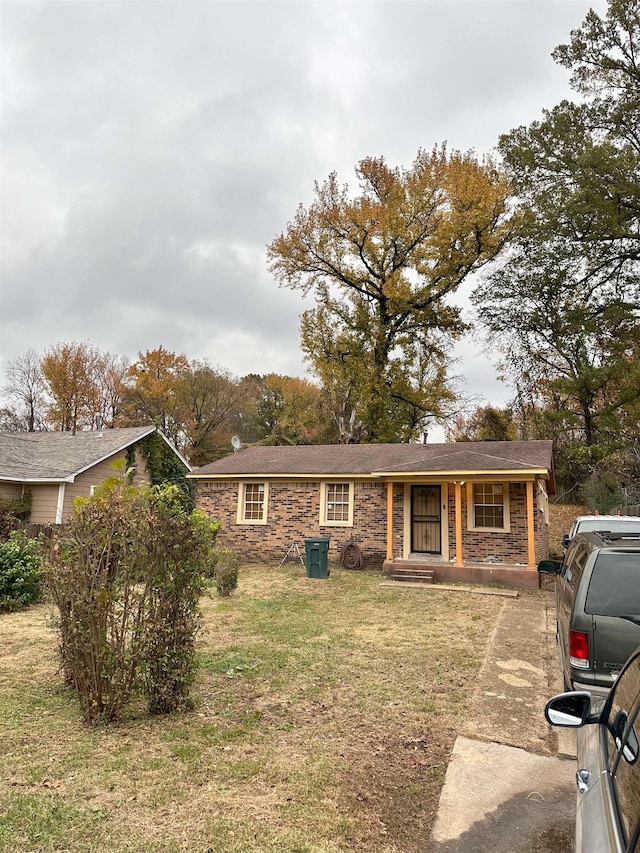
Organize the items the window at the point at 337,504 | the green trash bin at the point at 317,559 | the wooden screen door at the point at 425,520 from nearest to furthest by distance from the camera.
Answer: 1. the green trash bin at the point at 317,559
2. the wooden screen door at the point at 425,520
3. the window at the point at 337,504

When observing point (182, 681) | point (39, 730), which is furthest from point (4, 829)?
point (182, 681)

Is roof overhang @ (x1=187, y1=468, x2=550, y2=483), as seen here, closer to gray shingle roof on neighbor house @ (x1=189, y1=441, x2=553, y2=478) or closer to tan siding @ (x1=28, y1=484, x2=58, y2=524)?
gray shingle roof on neighbor house @ (x1=189, y1=441, x2=553, y2=478)

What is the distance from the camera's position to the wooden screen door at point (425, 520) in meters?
13.6

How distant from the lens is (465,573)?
12.0 m

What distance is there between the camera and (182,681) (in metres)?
4.39

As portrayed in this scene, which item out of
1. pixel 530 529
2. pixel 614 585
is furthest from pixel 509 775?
pixel 530 529

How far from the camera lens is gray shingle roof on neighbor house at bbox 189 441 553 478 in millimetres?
12537

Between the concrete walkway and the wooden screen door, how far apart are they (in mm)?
7764

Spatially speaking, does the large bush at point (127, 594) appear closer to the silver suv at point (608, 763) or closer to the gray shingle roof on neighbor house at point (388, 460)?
the silver suv at point (608, 763)

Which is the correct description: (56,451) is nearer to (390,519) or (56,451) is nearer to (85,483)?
(85,483)

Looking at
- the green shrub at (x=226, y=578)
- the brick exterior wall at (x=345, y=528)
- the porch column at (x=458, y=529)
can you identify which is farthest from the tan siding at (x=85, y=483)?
the porch column at (x=458, y=529)

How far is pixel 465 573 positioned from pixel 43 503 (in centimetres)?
1491

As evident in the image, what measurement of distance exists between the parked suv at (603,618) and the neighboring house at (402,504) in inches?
317

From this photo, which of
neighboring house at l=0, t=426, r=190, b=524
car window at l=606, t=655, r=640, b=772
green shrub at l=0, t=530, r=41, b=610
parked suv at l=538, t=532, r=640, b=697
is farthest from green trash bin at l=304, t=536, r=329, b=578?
car window at l=606, t=655, r=640, b=772
